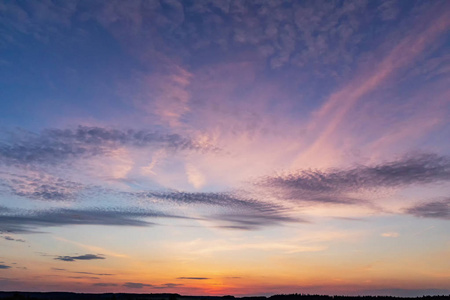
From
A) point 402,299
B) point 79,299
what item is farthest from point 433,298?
point 79,299

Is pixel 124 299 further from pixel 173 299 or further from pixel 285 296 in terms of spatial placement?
pixel 285 296

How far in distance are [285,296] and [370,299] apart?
42.6 m

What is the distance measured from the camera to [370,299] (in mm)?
168875

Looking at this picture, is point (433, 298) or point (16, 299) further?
point (433, 298)

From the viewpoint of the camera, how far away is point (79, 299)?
148000mm

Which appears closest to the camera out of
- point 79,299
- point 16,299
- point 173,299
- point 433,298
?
point 16,299

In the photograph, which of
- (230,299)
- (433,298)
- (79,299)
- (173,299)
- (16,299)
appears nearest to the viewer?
(16,299)

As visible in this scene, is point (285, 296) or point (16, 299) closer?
point (16, 299)

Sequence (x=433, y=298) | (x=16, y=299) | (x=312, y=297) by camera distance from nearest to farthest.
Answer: (x=16, y=299)
(x=433, y=298)
(x=312, y=297)

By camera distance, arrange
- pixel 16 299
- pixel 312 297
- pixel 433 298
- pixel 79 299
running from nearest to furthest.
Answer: pixel 16 299
pixel 79 299
pixel 433 298
pixel 312 297

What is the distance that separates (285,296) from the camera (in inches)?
7653

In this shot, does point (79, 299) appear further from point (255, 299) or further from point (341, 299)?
point (341, 299)

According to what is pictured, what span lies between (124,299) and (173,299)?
51.0 feet

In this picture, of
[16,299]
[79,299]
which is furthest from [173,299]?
[79,299]
